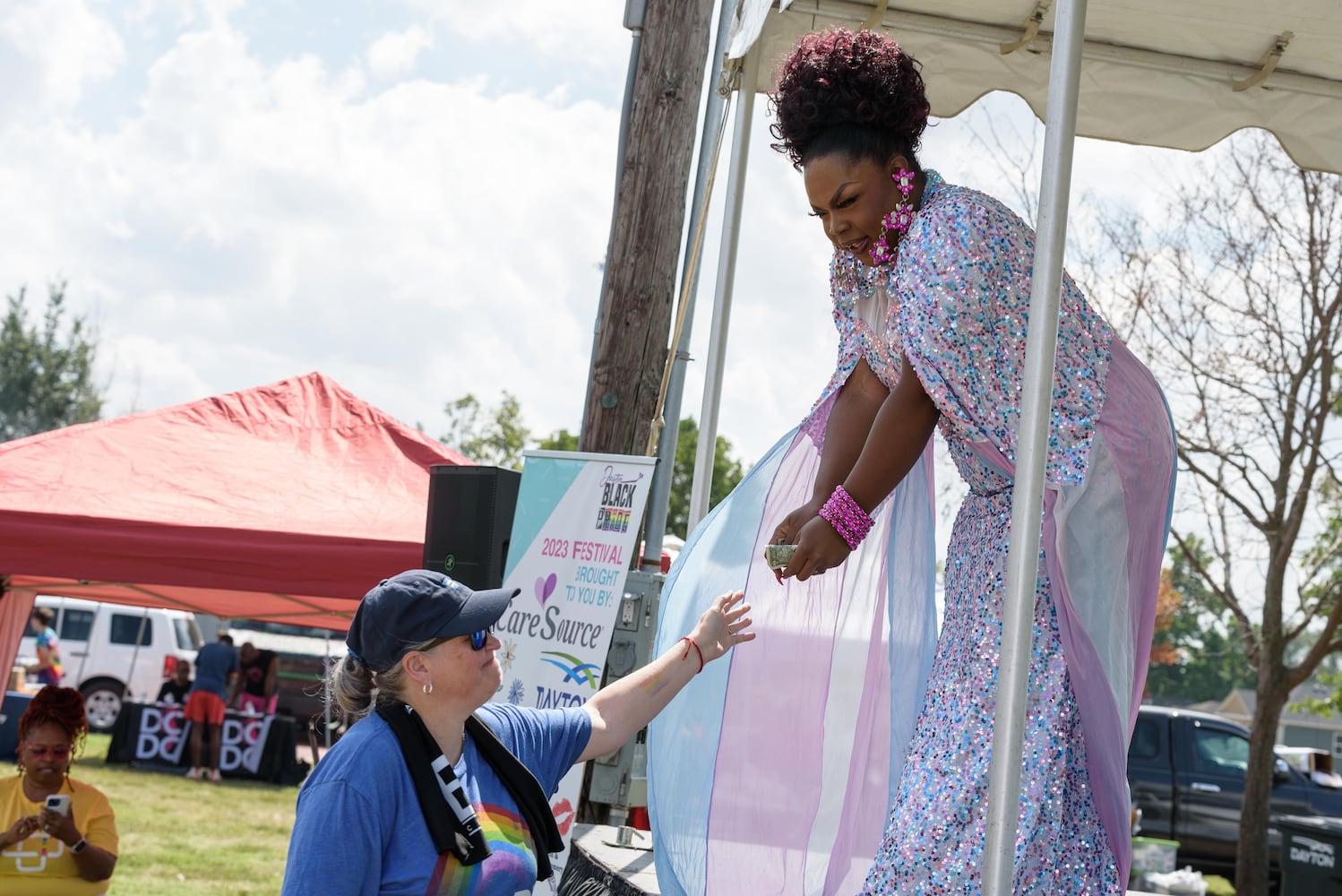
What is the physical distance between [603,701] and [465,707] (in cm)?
46

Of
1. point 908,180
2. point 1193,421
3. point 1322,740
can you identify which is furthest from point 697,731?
point 1322,740

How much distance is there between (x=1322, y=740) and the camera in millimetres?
63250

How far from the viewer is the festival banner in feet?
15.1

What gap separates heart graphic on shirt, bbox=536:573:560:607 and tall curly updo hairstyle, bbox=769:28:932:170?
2.58 m

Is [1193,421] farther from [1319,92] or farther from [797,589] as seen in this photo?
[797,589]

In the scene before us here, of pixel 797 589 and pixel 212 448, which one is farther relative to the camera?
pixel 212 448

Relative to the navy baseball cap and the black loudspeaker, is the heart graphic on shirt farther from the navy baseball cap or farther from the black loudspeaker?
the navy baseball cap

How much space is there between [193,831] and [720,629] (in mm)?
9395

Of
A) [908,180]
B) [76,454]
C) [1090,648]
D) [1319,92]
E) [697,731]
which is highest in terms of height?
[1319,92]

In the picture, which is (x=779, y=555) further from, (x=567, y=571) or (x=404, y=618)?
(x=567, y=571)

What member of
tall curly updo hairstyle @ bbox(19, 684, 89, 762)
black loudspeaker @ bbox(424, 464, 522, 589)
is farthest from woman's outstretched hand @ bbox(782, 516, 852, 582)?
tall curly updo hairstyle @ bbox(19, 684, 89, 762)

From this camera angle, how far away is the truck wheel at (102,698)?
17.6 metres

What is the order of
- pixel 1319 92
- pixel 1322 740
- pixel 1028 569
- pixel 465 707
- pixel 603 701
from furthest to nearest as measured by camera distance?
pixel 1322 740 → pixel 1319 92 → pixel 603 701 → pixel 465 707 → pixel 1028 569

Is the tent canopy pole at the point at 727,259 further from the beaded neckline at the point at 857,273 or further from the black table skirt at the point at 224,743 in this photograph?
the black table skirt at the point at 224,743
